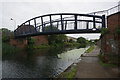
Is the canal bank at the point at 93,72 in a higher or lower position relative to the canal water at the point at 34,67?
higher

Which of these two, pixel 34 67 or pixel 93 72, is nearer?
pixel 93 72

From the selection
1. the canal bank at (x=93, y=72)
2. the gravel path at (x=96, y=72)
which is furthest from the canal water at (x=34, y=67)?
the gravel path at (x=96, y=72)

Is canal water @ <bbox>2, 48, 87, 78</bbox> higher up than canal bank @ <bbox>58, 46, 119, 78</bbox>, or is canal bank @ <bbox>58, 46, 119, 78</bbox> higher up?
canal bank @ <bbox>58, 46, 119, 78</bbox>

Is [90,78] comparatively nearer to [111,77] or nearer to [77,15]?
[111,77]

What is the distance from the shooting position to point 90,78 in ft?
14.4

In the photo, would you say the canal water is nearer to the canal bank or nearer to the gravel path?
the canal bank

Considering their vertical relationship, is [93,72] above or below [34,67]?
above

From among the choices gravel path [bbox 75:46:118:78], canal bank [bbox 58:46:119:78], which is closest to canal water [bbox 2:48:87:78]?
canal bank [bbox 58:46:119:78]

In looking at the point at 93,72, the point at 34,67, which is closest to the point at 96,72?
the point at 93,72

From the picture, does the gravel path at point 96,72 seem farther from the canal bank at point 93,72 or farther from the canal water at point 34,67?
the canal water at point 34,67

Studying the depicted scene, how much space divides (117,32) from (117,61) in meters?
2.04

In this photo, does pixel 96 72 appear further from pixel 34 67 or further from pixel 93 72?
pixel 34 67

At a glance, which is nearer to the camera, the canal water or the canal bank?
the canal bank

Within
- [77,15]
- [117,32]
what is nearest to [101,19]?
[77,15]
